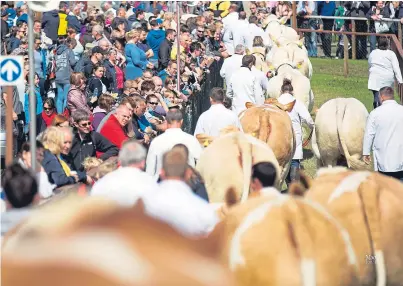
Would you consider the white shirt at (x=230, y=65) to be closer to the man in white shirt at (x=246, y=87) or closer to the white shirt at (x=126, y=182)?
the man in white shirt at (x=246, y=87)

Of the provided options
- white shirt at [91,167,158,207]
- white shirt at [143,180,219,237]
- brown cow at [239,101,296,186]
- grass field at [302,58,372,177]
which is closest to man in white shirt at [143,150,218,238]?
white shirt at [143,180,219,237]

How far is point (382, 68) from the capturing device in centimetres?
2044

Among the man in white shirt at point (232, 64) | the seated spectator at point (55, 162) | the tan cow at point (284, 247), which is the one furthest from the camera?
the man in white shirt at point (232, 64)

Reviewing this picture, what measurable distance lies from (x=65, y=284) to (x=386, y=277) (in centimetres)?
508

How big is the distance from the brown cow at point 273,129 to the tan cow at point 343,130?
2.42 ft

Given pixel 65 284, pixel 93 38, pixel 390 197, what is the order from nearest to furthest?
pixel 65 284 → pixel 390 197 → pixel 93 38

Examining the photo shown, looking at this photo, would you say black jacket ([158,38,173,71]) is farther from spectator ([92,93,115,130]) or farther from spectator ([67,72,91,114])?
spectator ([92,93,115,130])

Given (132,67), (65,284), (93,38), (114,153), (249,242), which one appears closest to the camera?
(65,284)

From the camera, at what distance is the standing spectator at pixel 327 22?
29.4m

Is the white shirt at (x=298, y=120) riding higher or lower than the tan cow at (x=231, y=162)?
lower

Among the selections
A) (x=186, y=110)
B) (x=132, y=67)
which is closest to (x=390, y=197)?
(x=186, y=110)

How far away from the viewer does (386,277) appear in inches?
296

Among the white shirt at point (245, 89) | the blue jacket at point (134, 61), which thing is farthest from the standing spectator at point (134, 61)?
the white shirt at point (245, 89)

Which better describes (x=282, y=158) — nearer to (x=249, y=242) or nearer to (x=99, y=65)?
(x=99, y=65)
